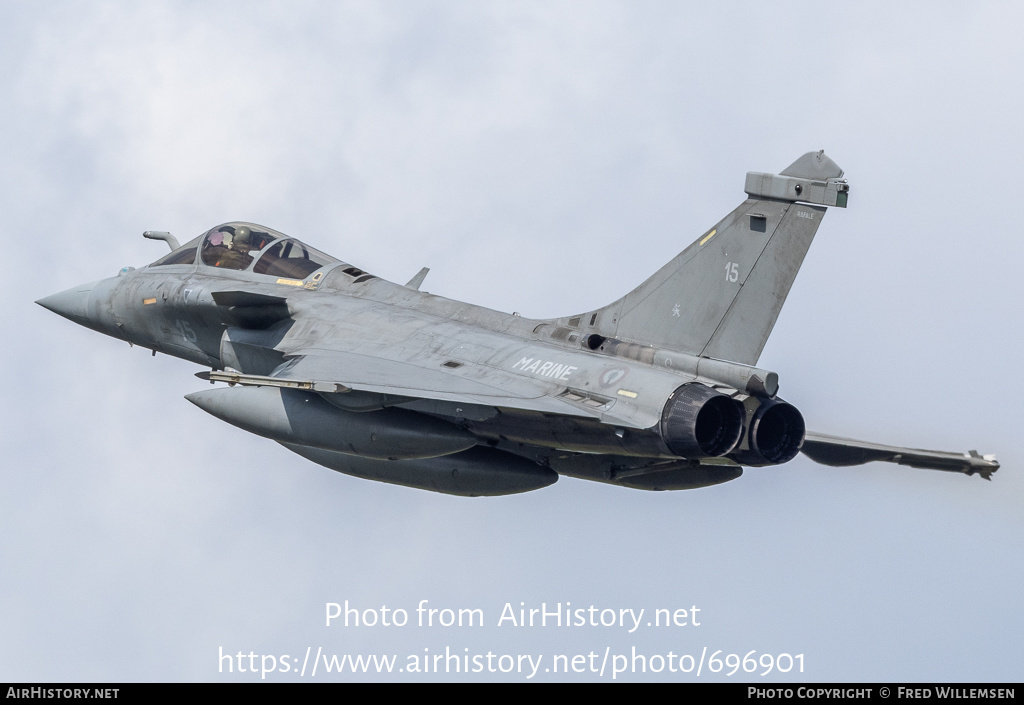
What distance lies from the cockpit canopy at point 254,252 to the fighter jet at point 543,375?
41 cm

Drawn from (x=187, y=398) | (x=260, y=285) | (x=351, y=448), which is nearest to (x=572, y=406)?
(x=351, y=448)

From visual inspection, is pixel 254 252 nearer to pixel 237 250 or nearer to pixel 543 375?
pixel 237 250

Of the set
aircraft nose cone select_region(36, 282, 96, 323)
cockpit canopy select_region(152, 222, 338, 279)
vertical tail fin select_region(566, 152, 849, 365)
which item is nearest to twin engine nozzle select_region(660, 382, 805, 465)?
vertical tail fin select_region(566, 152, 849, 365)

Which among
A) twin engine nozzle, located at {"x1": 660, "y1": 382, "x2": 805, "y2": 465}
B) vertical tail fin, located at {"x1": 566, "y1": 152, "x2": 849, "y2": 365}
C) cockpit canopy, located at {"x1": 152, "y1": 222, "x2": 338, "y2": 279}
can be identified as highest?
cockpit canopy, located at {"x1": 152, "y1": 222, "x2": 338, "y2": 279}

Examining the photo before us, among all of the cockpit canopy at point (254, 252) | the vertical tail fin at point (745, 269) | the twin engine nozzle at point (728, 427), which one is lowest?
the twin engine nozzle at point (728, 427)

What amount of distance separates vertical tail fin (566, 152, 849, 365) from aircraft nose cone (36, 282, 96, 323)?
377 inches

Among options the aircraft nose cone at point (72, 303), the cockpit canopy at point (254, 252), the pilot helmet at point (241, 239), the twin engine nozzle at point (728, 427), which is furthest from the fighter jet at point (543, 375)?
→ the aircraft nose cone at point (72, 303)

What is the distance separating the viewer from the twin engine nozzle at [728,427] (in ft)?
50.9

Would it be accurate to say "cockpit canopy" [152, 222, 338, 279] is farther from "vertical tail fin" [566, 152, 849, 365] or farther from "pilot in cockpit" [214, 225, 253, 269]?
"vertical tail fin" [566, 152, 849, 365]

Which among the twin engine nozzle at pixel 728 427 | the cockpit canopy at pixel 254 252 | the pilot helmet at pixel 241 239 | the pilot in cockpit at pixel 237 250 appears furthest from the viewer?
the pilot helmet at pixel 241 239

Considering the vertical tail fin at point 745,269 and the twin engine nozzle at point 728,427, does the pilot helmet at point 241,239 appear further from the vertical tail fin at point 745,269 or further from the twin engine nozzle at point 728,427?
the twin engine nozzle at point 728,427

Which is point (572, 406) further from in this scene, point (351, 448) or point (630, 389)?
point (351, 448)

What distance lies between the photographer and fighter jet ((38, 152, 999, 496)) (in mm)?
15828

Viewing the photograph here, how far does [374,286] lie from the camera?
2038cm
